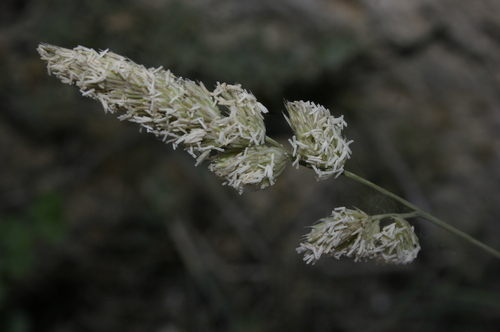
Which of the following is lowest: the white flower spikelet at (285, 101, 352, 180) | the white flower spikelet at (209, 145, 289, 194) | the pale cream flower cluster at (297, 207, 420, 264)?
the pale cream flower cluster at (297, 207, 420, 264)

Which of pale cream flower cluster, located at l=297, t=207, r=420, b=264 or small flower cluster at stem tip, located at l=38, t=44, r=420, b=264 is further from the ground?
small flower cluster at stem tip, located at l=38, t=44, r=420, b=264

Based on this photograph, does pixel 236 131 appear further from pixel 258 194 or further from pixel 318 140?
pixel 258 194

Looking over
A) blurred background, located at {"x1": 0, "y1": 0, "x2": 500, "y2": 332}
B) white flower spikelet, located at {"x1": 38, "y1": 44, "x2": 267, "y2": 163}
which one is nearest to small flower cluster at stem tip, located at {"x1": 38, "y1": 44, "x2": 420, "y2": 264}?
white flower spikelet, located at {"x1": 38, "y1": 44, "x2": 267, "y2": 163}

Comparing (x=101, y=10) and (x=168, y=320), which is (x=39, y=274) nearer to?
(x=168, y=320)

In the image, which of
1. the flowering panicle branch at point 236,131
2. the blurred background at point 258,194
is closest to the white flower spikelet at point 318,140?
the flowering panicle branch at point 236,131

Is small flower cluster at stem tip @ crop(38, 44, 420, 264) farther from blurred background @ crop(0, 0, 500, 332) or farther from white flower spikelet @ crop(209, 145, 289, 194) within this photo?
blurred background @ crop(0, 0, 500, 332)

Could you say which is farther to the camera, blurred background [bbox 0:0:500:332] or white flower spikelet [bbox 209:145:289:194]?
blurred background [bbox 0:0:500:332]
